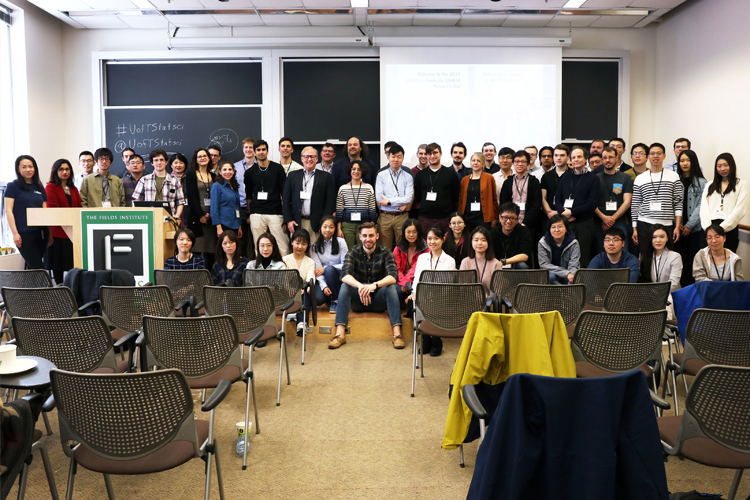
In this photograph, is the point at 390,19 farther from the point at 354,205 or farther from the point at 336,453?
the point at 336,453

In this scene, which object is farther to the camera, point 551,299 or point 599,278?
point 599,278

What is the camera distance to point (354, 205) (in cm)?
583

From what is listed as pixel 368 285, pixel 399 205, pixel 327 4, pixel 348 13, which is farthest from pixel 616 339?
pixel 348 13

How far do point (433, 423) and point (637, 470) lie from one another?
5.40 feet

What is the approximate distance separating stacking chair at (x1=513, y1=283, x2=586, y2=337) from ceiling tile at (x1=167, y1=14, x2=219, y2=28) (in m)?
6.29

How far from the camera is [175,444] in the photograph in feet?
6.78

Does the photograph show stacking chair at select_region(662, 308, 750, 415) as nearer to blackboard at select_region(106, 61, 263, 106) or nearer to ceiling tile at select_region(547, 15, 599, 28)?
ceiling tile at select_region(547, 15, 599, 28)

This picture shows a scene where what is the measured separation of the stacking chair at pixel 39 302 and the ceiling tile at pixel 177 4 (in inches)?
194

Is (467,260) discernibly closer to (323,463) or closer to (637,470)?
(323,463)

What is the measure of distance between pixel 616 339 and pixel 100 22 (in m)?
8.23

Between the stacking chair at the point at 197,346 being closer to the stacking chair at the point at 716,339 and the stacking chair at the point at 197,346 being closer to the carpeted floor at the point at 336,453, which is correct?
the carpeted floor at the point at 336,453

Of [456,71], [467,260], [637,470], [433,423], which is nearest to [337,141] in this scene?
[456,71]

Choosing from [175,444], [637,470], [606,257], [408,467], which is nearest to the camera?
[637,470]

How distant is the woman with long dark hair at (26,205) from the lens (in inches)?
225
